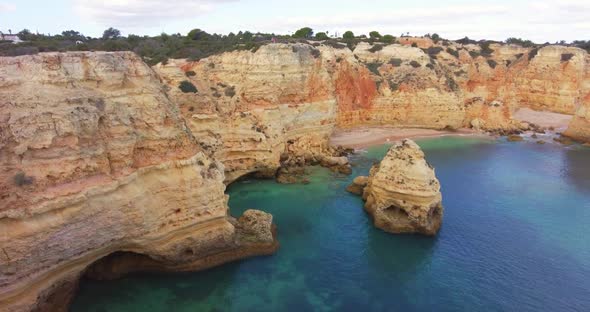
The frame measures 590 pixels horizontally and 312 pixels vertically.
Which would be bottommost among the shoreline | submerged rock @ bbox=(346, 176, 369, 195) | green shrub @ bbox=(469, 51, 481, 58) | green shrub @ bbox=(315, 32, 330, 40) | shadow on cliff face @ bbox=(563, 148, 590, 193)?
shadow on cliff face @ bbox=(563, 148, 590, 193)

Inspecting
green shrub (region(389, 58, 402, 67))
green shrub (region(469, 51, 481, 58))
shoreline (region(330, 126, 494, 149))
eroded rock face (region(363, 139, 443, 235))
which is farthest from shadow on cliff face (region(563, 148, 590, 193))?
green shrub (region(389, 58, 402, 67))

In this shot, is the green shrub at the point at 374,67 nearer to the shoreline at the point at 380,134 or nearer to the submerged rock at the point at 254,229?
the shoreline at the point at 380,134

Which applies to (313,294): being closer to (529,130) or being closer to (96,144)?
(96,144)

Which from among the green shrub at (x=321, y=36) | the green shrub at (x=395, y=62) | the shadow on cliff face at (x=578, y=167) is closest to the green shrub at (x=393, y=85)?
the green shrub at (x=395, y=62)

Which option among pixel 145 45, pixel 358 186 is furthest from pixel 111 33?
pixel 358 186

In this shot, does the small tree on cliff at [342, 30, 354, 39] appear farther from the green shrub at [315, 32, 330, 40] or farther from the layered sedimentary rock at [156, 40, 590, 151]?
the layered sedimentary rock at [156, 40, 590, 151]

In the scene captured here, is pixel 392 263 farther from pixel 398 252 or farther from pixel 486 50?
pixel 486 50
